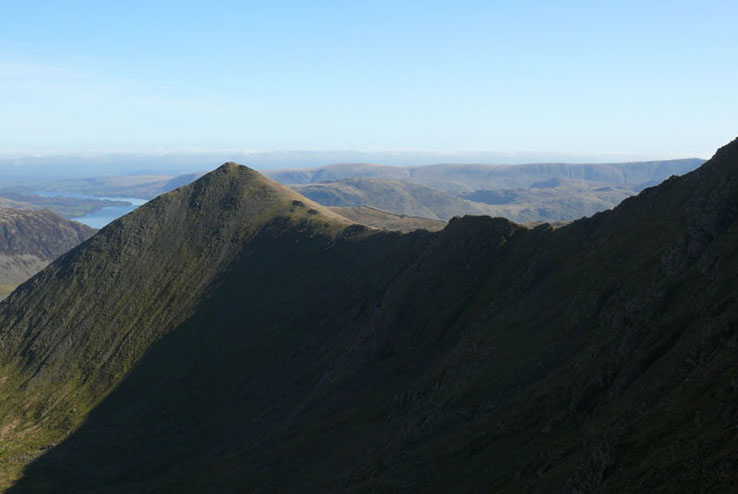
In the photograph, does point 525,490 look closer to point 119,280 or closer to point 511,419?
point 511,419

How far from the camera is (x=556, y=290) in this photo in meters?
71.4

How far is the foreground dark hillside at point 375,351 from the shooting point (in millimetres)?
42656

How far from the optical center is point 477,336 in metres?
74.0

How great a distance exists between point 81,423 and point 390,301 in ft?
227

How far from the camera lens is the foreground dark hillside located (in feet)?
140

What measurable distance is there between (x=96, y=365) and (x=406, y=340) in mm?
78123

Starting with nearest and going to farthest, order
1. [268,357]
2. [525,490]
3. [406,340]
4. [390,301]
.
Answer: [525,490]
[406,340]
[390,301]
[268,357]

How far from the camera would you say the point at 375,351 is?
88.6 m

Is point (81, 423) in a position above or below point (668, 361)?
below

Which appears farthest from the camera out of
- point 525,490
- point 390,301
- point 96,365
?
point 96,365

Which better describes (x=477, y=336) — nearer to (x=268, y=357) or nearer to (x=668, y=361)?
(x=668, y=361)

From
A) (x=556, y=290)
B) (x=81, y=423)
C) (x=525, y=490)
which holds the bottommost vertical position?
(x=81, y=423)

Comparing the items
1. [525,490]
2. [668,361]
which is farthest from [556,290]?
[525,490]

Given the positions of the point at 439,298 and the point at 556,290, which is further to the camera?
the point at 439,298
